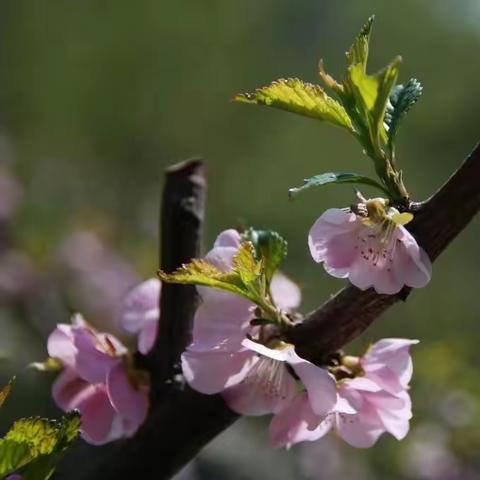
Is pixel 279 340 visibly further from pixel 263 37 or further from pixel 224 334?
pixel 263 37

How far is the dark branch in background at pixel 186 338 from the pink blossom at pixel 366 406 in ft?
0.11

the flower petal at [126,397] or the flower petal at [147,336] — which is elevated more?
the flower petal at [147,336]

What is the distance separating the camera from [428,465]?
231 centimetres

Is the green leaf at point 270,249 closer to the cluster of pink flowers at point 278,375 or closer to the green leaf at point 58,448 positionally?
the cluster of pink flowers at point 278,375

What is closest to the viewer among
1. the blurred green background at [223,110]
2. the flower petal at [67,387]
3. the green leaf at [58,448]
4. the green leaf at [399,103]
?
the green leaf at [58,448]

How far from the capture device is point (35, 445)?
518mm

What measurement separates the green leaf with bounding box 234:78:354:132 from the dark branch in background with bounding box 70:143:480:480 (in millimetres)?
80

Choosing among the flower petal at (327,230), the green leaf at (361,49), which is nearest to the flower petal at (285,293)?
the flower petal at (327,230)

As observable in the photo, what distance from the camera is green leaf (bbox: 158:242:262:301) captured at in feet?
1.91

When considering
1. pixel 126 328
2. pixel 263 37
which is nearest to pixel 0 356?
pixel 126 328

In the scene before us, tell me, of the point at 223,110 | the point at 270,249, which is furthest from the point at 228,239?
the point at 223,110

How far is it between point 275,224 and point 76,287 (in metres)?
7.46

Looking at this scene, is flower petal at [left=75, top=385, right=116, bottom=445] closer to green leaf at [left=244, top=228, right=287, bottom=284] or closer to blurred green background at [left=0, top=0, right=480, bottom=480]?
green leaf at [left=244, top=228, right=287, bottom=284]

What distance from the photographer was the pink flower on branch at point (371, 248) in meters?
0.57
